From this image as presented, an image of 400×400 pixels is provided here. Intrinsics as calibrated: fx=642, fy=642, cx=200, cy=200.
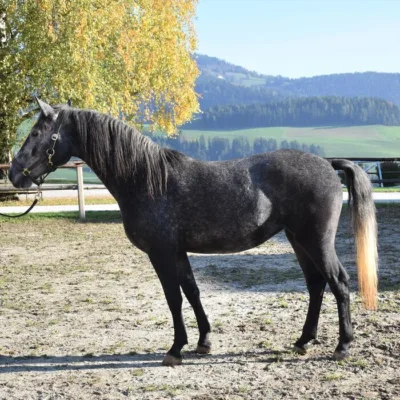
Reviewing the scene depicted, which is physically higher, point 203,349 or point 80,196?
point 80,196

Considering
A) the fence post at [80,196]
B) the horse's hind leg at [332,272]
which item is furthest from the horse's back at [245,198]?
the fence post at [80,196]

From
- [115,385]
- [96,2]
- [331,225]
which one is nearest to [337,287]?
[331,225]

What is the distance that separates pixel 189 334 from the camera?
6051 mm

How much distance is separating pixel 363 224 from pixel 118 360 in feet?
7.59

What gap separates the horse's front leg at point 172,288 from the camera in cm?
505

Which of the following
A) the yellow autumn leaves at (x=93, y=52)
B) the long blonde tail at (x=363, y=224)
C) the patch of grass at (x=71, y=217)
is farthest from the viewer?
the yellow autumn leaves at (x=93, y=52)

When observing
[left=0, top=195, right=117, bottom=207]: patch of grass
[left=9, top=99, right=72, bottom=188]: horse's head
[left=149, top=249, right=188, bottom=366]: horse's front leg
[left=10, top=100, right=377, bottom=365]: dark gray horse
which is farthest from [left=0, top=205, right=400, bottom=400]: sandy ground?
[left=0, top=195, right=117, bottom=207]: patch of grass

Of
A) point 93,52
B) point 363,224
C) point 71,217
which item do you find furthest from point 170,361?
point 93,52

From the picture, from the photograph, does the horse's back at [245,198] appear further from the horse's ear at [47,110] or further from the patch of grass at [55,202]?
the patch of grass at [55,202]

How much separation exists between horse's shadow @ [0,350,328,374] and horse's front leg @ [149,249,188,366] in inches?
5.0

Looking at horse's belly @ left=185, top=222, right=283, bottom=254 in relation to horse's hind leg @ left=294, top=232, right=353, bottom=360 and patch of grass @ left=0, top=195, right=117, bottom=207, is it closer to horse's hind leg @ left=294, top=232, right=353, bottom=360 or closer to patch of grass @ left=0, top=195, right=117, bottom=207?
horse's hind leg @ left=294, top=232, right=353, bottom=360

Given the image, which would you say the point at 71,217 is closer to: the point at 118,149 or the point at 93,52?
the point at 93,52

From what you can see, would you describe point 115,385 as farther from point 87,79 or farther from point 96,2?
point 96,2

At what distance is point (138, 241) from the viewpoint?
5070 mm
